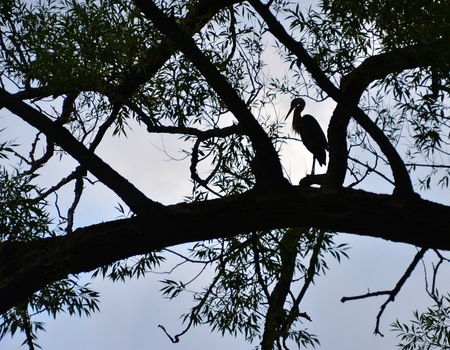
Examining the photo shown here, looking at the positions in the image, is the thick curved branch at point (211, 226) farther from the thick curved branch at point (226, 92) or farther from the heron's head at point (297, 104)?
the heron's head at point (297, 104)

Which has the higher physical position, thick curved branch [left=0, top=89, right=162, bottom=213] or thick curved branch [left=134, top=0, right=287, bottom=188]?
thick curved branch [left=134, top=0, right=287, bottom=188]

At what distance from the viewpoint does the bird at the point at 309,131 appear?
814 centimetres

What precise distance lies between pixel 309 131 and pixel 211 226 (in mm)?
5690

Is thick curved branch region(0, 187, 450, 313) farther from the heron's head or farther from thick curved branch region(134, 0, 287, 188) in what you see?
the heron's head

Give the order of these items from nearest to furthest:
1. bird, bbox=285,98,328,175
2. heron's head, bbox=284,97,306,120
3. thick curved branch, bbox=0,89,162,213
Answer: thick curved branch, bbox=0,89,162,213, bird, bbox=285,98,328,175, heron's head, bbox=284,97,306,120

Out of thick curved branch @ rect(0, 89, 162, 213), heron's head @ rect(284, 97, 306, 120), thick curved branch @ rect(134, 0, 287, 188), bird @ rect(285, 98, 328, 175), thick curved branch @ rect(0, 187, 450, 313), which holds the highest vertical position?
heron's head @ rect(284, 97, 306, 120)

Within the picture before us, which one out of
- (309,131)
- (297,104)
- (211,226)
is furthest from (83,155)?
(297,104)

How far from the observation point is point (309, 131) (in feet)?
28.3

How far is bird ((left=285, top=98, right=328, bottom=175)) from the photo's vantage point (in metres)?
8.14

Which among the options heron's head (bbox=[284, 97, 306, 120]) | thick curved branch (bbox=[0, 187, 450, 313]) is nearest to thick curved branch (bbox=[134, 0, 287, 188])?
thick curved branch (bbox=[0, 187, 450, 313])

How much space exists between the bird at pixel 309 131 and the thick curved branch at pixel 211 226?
458 cm

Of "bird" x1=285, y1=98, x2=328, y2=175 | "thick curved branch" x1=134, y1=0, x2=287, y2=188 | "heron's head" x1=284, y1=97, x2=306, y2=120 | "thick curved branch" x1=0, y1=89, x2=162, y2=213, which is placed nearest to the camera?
"thick curved branch" x1=134, y1=0, x2=287, y2=188

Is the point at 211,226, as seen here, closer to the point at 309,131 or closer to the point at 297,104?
the point at 309,131

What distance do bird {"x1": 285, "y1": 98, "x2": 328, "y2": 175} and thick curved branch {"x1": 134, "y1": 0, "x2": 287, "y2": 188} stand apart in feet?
14.9
